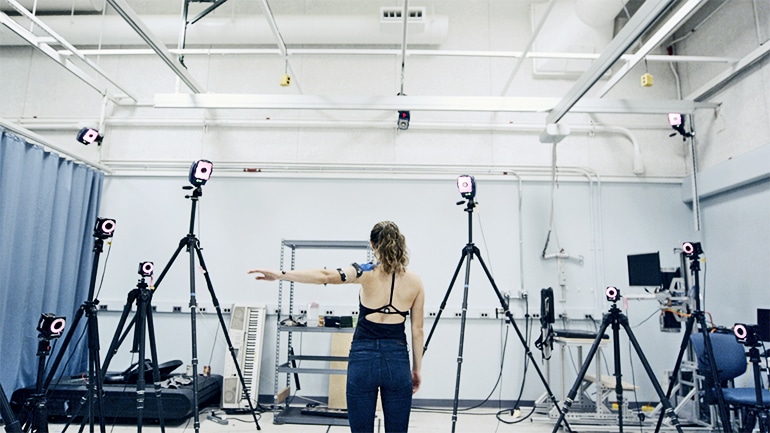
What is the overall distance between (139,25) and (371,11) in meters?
2.90

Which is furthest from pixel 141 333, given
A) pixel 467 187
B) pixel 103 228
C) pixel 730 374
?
pixel 730 374

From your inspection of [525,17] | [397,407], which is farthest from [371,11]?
[397,407]

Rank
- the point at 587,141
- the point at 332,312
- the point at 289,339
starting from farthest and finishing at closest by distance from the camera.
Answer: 1. the point at 587,141
2. the point at 332,312
3. the point at 289,339

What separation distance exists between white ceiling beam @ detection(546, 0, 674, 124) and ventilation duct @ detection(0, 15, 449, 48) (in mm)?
1841

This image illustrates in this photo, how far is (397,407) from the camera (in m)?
1.90

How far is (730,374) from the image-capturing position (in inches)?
136

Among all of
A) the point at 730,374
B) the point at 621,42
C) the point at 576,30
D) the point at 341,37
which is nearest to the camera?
the point at 621,42

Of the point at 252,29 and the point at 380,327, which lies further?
the point at 252,29

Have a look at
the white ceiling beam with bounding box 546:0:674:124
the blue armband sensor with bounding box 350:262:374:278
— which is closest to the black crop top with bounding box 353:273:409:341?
the blue armband sensor with bounding box 350:262:374:278

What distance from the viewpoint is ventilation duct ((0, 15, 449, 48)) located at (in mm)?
4652

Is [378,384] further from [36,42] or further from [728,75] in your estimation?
[728,75]

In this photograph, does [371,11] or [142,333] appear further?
[371,11]

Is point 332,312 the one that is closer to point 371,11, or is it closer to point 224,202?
point 224,202

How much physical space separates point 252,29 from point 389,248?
3859 millimetres
